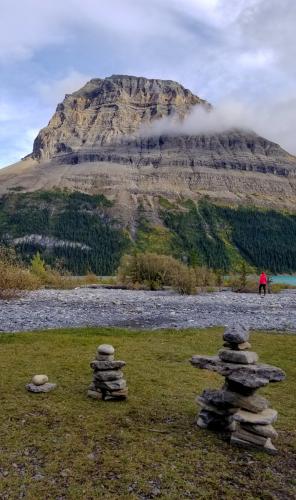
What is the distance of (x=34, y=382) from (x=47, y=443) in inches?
138

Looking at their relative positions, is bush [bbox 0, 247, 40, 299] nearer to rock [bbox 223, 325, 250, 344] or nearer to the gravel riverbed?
the gravel riverbed

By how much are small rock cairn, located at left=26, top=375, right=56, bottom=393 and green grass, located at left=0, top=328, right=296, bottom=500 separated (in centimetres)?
22

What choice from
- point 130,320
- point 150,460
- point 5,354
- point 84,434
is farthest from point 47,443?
point 130,320

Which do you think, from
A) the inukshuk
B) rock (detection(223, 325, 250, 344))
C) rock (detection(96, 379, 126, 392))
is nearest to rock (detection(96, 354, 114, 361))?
rock (detection(96, 379, 126, 392))

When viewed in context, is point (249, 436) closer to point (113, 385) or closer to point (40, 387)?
point (113, 385)

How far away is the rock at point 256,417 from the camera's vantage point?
9.58 metres

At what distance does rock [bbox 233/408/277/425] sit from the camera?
31.4 ft

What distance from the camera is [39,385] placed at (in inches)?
503

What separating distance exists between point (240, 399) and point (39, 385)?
5.74 meters

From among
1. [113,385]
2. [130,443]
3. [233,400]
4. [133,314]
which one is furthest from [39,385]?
[133,314]

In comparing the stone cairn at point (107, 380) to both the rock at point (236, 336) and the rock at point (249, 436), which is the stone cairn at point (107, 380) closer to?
the rock at point (236, 336)

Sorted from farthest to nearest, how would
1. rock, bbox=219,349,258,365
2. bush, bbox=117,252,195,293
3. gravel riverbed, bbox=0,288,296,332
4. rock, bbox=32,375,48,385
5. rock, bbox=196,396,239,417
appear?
1. bush, bbox=117,252,195,293
2. gravel riverbed, bbox=0,288,296,332
3. rock, bbox=32,375,48,385
4. rock, bbox=196,396,239,417
5. rock, bbox=219,349,258,365

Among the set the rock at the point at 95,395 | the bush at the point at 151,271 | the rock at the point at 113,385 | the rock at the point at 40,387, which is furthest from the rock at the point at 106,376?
the bush at the point at 151,271

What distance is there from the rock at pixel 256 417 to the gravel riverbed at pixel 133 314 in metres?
15.5
